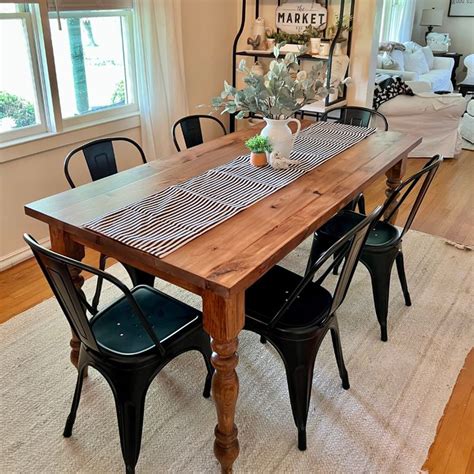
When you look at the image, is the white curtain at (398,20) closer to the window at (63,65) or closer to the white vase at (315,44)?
the white vase at (315,44)

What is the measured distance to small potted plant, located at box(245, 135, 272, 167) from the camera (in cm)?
210

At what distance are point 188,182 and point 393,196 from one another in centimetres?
82

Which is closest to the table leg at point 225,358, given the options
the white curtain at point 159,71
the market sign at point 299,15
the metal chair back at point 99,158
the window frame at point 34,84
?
the metal chair back at point 99,158

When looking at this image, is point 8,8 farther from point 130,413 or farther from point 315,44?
point 130,413

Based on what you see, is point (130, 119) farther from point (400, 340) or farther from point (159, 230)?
point (400, 340)

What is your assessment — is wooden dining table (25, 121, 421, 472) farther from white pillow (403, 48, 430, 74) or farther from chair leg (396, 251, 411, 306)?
white pillow (403, 48, 430, 74)

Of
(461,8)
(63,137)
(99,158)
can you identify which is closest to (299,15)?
(63,137)

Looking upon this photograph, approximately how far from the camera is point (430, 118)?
4.64 meters

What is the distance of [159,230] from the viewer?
5.16 ft

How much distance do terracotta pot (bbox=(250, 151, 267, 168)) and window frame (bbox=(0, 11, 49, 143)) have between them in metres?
1.45

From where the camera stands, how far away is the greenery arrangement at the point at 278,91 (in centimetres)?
197

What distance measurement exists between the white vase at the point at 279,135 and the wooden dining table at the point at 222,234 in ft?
0.52

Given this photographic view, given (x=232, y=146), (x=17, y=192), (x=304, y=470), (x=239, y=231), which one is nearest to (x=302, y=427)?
(x=304, y=470)

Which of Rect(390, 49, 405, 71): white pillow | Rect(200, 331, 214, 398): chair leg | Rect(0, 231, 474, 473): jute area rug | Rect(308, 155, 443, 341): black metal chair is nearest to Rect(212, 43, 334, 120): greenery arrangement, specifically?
Rect(308, 155, 443, 341): black metal chair
